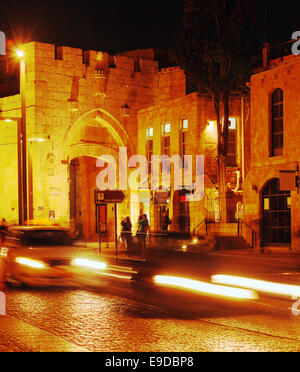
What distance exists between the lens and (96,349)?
24.6 ft

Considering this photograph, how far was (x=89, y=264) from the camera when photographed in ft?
56.7

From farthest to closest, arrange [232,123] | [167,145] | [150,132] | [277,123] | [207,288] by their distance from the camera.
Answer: [150,132]
[167,145]
[232,123]
[277,123]
[207,288]

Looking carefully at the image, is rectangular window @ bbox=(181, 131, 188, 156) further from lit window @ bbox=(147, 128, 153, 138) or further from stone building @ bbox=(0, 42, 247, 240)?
lit window @ bbox=(147, 128, 153, 138)

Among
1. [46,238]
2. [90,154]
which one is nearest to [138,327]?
[46,238]

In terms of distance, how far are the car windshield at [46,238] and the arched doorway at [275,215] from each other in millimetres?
11004

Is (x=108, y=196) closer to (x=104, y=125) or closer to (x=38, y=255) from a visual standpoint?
(x=38, y=255)

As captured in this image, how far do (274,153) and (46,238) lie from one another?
42.5 feet

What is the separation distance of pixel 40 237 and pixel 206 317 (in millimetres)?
8895

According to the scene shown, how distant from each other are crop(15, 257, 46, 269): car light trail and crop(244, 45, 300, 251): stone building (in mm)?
12040

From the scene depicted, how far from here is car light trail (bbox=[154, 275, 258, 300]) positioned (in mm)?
12367

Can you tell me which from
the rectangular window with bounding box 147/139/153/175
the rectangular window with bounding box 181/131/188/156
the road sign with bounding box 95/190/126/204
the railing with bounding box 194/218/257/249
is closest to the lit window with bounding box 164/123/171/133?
the rectangular window with bounding box 181/131/188/156

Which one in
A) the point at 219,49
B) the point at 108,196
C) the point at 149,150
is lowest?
the point at 108,196

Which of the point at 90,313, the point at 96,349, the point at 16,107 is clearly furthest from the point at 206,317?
the point at 16,107

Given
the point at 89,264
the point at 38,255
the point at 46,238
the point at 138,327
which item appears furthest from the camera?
the point at 46,238
